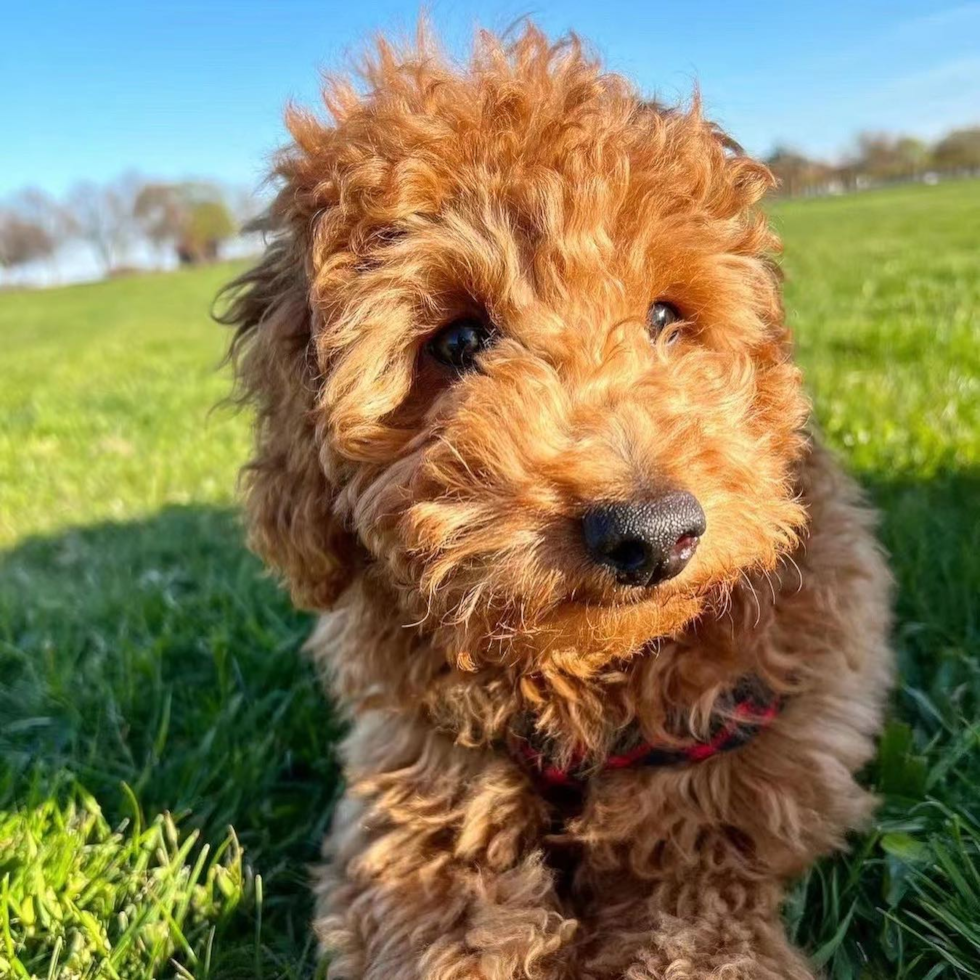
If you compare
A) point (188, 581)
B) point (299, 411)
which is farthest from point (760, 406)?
point (188, 581)

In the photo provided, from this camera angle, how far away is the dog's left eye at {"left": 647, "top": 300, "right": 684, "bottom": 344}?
2277mm

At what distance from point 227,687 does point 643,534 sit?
201 cm

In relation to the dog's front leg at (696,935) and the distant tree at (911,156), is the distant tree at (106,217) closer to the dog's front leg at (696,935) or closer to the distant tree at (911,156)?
the distant tree at (911,156)

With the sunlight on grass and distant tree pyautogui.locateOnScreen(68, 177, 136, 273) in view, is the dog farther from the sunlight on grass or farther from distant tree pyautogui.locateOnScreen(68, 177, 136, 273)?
distant tree pyautogui.locateOnScreen(68, 177, 136, 273)

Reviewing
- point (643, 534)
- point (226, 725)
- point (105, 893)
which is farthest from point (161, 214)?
point (643, 534)

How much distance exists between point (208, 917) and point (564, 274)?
1754 mm

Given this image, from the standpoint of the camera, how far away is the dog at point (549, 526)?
6.27 ft

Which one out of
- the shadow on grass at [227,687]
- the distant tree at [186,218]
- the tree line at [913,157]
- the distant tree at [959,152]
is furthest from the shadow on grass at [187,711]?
the distant tree at [959,152]

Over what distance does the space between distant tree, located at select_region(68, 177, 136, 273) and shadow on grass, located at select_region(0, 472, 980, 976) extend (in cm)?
10350

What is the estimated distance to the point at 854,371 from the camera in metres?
6.12

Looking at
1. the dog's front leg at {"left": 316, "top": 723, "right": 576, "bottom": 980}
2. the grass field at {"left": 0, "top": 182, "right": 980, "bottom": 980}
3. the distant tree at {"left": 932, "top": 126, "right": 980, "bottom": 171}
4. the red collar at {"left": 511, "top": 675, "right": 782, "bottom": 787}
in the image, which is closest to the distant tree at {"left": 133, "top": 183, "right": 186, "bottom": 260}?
the distant tree at {"left": 932, "top": 126, "right": 980, "bottom": 171}

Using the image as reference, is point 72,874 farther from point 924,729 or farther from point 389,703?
point 924,729

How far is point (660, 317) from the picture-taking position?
2.29m

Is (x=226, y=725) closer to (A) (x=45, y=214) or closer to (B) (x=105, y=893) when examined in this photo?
(B) (x=105, y=893)
